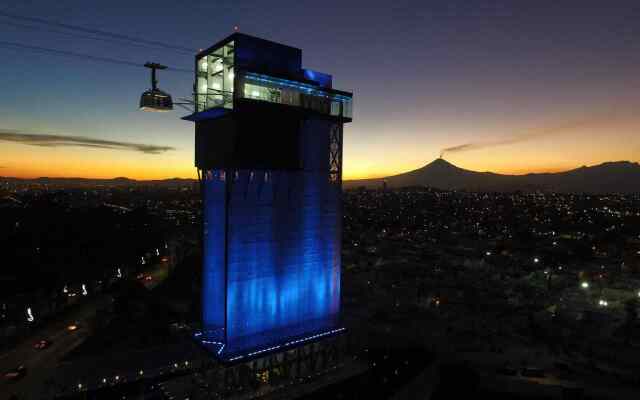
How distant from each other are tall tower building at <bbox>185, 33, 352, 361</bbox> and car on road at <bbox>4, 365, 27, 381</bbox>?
37.8 feet

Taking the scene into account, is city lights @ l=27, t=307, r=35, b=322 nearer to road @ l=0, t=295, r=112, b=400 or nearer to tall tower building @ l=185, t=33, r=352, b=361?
road @ l=0, t=295, r=112, b=400

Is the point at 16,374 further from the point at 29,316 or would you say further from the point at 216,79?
the point at 216,79

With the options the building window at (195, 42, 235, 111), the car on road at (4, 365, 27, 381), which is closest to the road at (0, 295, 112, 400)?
the car on road at (4, 365, 27, 381)

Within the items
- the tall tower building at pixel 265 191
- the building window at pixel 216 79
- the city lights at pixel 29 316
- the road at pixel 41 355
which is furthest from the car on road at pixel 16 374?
the building window at pixel 216 79

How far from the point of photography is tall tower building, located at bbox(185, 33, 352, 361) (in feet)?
59.0

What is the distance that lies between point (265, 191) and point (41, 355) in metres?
19.2

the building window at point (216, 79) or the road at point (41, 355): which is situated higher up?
the building window at point (216, 79)

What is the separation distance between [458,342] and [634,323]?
14943 millimetres

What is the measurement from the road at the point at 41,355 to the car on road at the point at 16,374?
0.58ft

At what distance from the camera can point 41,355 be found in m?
24.0

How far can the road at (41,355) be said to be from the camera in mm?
20188

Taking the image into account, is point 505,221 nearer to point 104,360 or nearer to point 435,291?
point 435,291

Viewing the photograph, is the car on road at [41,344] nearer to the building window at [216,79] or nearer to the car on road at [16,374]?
the car on road at [16,374]

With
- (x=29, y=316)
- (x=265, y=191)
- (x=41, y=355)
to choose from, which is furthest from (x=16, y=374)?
(x=265, y=191)
